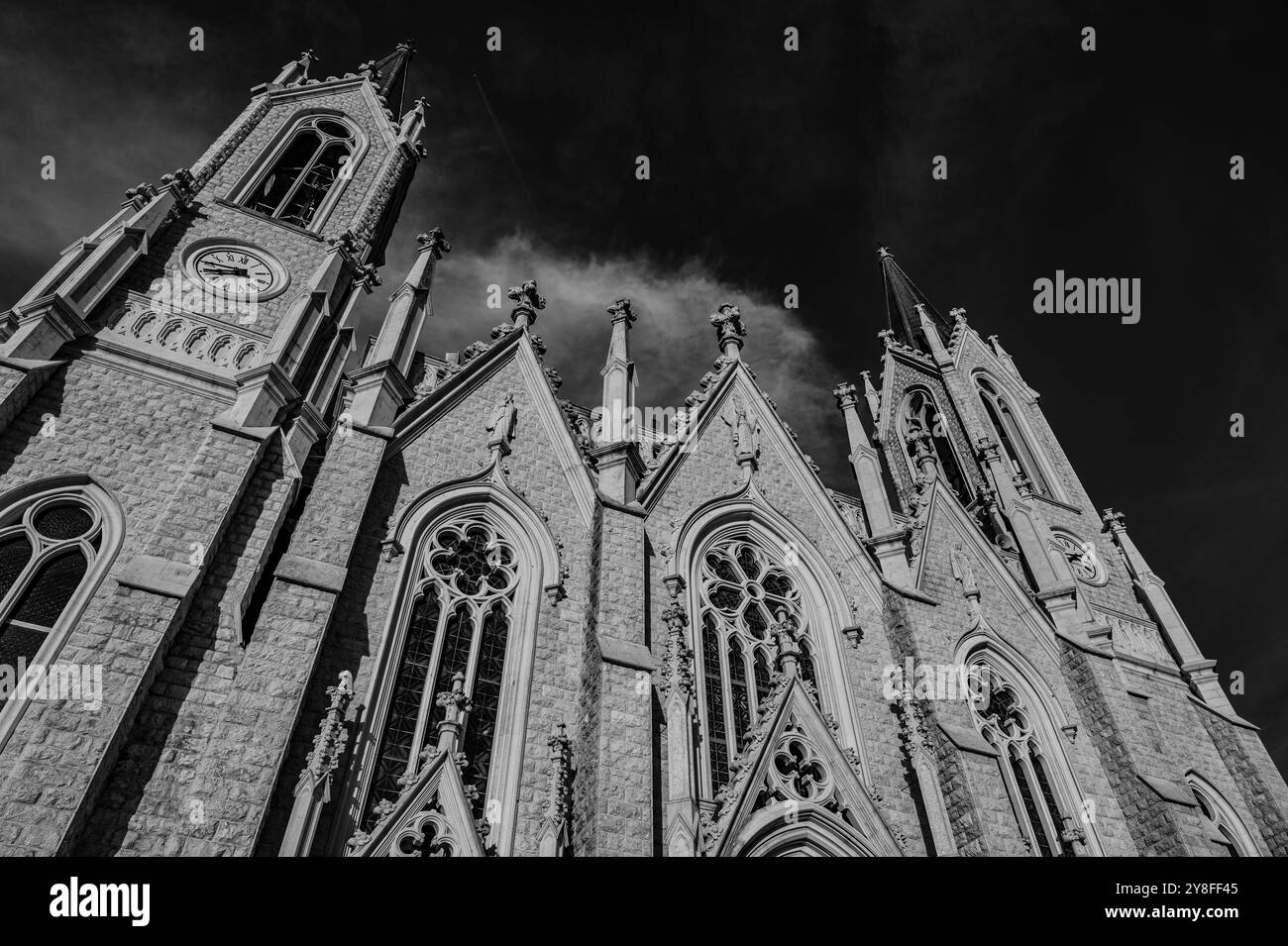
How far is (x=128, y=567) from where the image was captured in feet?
30.4

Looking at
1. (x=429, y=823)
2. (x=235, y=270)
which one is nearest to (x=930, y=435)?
(x=235, y=270)

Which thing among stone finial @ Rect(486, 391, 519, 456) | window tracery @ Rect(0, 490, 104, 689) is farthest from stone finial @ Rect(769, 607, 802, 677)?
window tracery @ Rect(0, 490, 104, 689)

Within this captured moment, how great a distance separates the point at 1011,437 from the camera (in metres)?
26.4

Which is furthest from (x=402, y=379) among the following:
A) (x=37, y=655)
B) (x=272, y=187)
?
(x=272, y=187)

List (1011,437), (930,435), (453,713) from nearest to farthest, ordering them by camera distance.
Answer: (453,713), (1011,437), (930,435)

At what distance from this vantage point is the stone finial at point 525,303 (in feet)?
56.2

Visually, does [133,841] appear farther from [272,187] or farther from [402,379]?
[272,187]

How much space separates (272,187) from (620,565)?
47.1ft

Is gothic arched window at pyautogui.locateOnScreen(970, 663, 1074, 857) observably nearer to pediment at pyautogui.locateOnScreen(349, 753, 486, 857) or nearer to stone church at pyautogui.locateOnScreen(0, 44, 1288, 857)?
stone church at pyautogui.locateOnScreen(0, 44, 1288, 857)

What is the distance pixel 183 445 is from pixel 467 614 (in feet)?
16.6

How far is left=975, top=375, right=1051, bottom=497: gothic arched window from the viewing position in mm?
24922

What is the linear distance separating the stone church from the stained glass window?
42 millimetres

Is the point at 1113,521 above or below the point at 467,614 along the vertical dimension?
above

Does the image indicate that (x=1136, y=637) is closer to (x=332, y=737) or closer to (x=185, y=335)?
(x=332, y=737)
